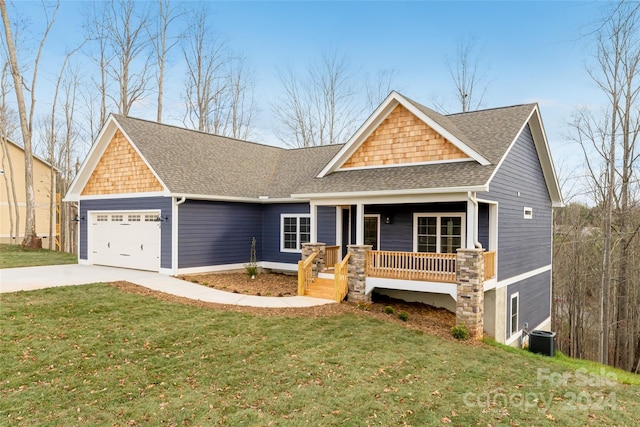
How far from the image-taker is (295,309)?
10844 millimetres

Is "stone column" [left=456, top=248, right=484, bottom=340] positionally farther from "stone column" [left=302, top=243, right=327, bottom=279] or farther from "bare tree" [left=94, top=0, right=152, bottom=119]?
"bare tree" [left=94, top=0, right=152, bottom=119]

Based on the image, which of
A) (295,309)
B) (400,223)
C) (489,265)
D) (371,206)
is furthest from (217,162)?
(489,265)

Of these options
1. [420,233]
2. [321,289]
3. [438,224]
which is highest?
[438,224]

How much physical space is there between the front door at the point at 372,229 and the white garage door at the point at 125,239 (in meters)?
7.49

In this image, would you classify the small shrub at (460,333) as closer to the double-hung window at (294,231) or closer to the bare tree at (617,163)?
the double-hung window at (294,231)

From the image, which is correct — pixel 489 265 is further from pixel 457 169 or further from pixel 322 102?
pixel 322 102

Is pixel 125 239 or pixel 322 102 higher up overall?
pixel 322 102

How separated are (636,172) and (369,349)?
18.2 metres

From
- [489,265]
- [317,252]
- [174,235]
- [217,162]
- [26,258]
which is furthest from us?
[26,258]

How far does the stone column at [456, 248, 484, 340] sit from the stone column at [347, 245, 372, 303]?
8.96ft

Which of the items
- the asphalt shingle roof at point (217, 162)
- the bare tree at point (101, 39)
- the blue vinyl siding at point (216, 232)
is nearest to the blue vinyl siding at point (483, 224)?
the asphalt shingle roof at point (217, 162)

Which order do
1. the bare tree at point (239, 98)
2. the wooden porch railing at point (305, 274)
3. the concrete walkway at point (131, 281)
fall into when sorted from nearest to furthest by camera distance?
the concrete walkway at point (131, 281) < the wooden porch railing at point (305, 274) < the bare tree at point (239, 98)

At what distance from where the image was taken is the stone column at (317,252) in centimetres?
1348

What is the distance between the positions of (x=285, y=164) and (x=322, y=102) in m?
12.2
